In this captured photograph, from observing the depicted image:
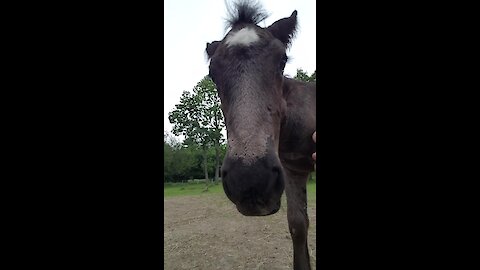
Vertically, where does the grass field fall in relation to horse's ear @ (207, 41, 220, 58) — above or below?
below

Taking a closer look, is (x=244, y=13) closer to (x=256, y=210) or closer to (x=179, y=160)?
(x=256, y=210)

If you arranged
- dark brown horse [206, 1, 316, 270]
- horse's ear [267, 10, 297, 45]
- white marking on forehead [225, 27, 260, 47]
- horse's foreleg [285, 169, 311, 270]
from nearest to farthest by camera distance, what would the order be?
dark brown horse [206, 1, 316, 270] → white marking on forehead [225, 27, 260, 47] → horse's ear [267, 10, 297, 45] → horse's foreleg [285, 169, 311, 270]

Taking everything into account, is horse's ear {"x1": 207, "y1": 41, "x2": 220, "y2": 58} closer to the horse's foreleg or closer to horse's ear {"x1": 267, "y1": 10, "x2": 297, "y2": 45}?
horse's ear {"x1": 267, "y1": 10, "x2": 297, "y2": 45}

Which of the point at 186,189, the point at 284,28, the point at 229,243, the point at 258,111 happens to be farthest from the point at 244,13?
the point at 186,189

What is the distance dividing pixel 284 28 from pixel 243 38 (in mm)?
723

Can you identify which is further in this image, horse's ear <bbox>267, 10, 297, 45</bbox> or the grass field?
the grass field

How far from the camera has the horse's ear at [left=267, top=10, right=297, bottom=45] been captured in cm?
278

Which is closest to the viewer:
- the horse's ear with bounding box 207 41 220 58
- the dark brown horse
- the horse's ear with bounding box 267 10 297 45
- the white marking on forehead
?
the dark brown horse

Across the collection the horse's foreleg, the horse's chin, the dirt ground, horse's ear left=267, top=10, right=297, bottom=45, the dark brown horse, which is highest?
horse's ear left=267, top=10, right=297, bottom=45

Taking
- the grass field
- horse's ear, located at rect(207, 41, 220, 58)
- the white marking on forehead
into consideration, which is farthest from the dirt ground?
the white marking on forehead
